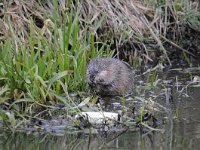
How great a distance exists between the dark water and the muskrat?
0.94 meters

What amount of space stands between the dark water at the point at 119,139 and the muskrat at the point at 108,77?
0.94 meters

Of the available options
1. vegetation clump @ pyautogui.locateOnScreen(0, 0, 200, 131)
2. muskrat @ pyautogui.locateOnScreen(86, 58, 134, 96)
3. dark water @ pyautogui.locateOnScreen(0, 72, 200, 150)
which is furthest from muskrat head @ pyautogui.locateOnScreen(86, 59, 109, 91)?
dark water @ pyautogui.locateOnScreen(0, 72, 200, 150)

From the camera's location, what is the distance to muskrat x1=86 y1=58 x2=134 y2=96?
20.2 feet

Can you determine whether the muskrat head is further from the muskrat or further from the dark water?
the dark water

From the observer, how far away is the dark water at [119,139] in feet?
15.5

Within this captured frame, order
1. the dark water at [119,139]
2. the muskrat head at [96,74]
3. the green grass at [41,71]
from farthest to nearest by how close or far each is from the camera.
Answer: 1. the muskrat head at [96,74]
2. the green grass at [41,71]
3. the dark water at [119,139]


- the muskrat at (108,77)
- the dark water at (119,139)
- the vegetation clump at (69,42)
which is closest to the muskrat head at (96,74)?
the muskrat at (108,77)

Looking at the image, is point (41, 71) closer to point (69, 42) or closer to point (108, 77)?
point (108, 77)

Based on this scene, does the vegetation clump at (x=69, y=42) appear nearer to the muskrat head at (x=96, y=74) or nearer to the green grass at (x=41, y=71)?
the green grass at (x=41, y=71)

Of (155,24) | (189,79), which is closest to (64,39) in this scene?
(189,79)

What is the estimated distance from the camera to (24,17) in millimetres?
7219

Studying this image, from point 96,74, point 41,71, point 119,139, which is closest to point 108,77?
point 96,74

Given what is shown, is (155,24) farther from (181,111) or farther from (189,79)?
(181,111)

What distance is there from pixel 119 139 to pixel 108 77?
57.7 inches
